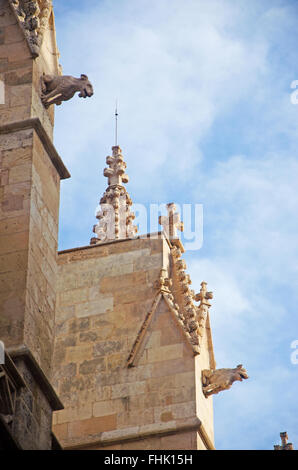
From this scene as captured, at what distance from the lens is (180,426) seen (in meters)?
22.0

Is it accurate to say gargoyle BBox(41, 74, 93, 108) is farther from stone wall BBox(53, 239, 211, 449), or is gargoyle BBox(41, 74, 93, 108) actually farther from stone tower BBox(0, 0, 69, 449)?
stone wall BBox(53, 239, 211, 449)

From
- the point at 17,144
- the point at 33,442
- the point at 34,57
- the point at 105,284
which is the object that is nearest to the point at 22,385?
the point at 33,442

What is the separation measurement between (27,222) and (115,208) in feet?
29.3

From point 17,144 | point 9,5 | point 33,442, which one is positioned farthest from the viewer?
point 9,5

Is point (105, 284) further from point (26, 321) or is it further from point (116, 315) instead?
point (26, 321)

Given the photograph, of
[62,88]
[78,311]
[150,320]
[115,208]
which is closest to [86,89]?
[62,88]

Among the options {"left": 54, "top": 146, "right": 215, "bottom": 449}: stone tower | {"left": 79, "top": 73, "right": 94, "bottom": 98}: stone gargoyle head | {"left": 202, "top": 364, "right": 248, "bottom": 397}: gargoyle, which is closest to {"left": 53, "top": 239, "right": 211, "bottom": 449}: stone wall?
{"left": 54, "top": 146, "right": 215, "bottom": 449}: stone tower

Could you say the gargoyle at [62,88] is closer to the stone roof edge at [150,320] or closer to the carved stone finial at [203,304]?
the stone roof edge at [150,320]

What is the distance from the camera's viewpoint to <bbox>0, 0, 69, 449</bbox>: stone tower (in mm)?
17228

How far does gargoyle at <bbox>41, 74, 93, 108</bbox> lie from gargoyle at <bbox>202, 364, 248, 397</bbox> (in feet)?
16.9

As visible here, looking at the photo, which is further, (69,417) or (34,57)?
(69,417)

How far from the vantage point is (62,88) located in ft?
66.5

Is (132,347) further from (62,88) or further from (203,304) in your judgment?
(62,88)

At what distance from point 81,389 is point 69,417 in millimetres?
Result: 485
